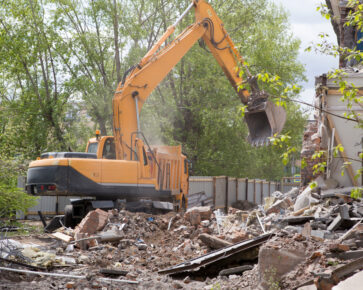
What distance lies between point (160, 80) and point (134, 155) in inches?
96.0

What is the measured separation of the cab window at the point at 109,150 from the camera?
1422cm

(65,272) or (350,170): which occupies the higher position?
(350,170)

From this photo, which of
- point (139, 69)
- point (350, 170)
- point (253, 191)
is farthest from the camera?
point (253, 191)

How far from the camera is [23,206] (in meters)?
9.43

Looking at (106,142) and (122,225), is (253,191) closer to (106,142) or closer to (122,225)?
(106,142)

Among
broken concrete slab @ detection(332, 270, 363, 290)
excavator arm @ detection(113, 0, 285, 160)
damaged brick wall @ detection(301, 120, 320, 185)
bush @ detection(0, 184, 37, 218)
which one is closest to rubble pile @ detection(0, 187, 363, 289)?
broken concrete slab @ detection(332, 270, 363, 290)

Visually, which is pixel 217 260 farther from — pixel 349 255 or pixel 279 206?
pixel 279 206

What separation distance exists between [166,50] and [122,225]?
18.5ft

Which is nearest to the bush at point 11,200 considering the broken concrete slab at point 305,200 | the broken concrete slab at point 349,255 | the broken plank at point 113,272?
the broken plank at point 113,272

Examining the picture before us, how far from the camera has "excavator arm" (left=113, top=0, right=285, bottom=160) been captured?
13266 millimetres

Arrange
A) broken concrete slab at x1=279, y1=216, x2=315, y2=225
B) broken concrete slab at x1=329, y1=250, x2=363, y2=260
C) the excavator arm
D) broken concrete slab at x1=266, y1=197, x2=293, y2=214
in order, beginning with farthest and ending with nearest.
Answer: the excavator arm < broken concrete slab at x1=266, y1=197, x2=293, y2=214 < broken concrete slab at x1=279, y1=216, x2=315, y2=225 < broken concrete slab at x1=329, y1=250, x2=363, y2=260

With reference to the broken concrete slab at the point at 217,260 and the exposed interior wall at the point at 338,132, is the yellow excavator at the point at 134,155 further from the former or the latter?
the broken concrete slab at the point at 217,260

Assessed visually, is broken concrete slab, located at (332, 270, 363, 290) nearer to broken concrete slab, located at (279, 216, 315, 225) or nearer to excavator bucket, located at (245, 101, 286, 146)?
broken concrete slab, located at (279, 216, 315, 225)

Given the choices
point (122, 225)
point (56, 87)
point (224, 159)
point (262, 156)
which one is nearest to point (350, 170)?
point (122, 225)
